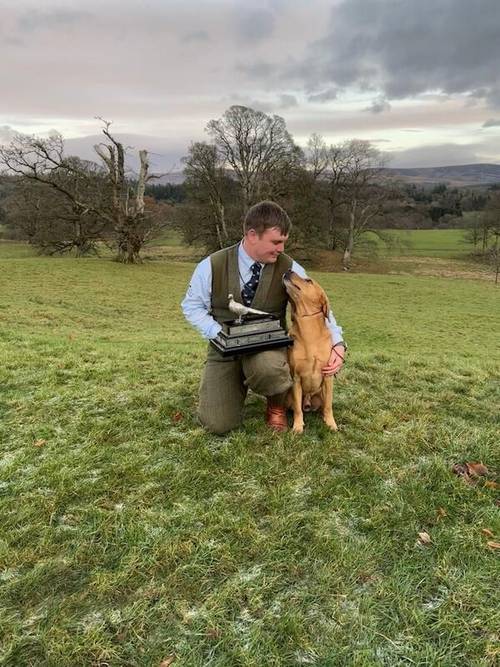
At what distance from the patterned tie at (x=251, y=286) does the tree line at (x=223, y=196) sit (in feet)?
86.1

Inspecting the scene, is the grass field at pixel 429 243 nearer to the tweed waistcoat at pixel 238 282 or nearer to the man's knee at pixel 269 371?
the tweed waistcoat at pixel 238 282

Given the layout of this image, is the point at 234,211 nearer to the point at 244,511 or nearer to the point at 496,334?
the point at 496,334

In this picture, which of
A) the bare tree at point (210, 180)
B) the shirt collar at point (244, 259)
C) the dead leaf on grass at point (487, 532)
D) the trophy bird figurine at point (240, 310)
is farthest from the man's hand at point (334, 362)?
the bare tree at point (210, 180)

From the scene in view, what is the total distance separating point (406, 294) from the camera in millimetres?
25469

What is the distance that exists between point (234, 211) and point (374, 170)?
14.7 metres

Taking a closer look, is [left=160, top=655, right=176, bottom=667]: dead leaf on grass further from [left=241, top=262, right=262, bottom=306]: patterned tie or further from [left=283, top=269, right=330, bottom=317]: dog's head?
[left=241, top=262, right=262, bottom=306]: patterned tie

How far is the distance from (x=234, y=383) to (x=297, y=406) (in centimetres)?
58

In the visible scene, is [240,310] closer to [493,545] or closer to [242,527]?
[242,527]

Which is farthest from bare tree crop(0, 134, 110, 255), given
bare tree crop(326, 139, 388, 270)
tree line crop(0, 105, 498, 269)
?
bare tree crop(326, 139, 388, 270)

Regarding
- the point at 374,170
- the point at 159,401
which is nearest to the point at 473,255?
the point at 374,170

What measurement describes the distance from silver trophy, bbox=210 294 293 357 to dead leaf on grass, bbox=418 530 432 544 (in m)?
1.68

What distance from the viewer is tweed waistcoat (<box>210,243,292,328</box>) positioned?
383cm

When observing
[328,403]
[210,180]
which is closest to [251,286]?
[328,403]

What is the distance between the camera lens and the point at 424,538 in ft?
8.61
